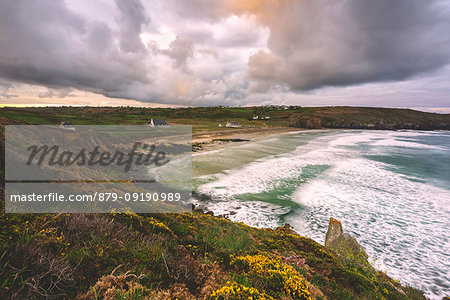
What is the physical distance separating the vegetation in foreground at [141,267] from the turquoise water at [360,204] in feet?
19.5

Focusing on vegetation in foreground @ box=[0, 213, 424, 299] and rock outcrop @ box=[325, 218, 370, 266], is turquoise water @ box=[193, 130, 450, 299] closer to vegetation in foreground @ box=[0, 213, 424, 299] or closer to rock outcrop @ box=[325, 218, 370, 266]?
rock outcrop @ box=[325, 218, 370, 266]

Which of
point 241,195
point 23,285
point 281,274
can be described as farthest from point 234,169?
point 23,285

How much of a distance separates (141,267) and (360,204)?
17790 mm

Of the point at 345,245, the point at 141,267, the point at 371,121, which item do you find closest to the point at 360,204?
the point at 345,245

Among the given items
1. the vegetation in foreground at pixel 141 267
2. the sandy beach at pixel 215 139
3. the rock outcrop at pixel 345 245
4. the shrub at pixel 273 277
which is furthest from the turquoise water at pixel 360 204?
the sandy beach at pixel 215 139

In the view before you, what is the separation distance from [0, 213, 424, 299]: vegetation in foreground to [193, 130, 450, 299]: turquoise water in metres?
5.94

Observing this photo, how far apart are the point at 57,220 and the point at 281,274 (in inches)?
206

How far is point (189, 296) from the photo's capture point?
10.4 ft

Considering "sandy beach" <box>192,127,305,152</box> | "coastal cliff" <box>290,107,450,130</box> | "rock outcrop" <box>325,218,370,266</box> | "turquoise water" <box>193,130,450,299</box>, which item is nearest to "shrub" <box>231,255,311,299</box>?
"rock outcrop" <box>325,218,370,266</box>

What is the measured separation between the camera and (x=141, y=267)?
3.49 metres

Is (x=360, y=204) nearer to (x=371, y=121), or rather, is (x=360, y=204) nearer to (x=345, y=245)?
(x=345, y=245)

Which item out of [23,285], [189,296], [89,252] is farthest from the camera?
[89,252]

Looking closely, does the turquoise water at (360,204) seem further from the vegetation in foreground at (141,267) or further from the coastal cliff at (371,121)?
the coastal cliff at (371,121)

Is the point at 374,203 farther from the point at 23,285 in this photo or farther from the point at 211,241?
the point at 23,285
